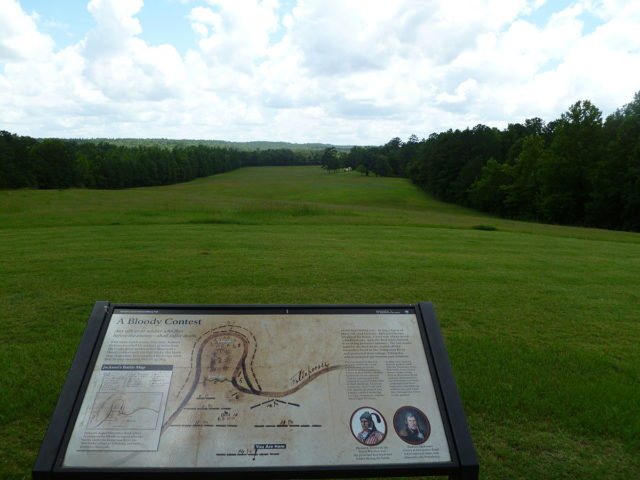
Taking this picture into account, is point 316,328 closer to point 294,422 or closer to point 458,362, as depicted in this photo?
point 294,422

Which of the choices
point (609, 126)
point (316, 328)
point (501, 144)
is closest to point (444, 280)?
point (316, 328)

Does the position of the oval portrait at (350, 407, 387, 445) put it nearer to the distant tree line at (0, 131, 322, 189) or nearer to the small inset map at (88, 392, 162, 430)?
the small inset map at (88, 392, 162, 430)

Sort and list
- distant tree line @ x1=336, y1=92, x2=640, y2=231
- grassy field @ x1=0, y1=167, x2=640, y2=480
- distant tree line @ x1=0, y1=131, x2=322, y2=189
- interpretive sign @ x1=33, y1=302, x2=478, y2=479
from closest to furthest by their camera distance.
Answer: interpretive sign @ x1=33, y1=302, x2=478, y2=479, grassy field @ x1=0, y1=167, x2=640, y2=480, distant tree line @ x1=336, y1=92, x2=640, y2=231, distant tree line @ x1=0, y1=131, x2=322, y2=189

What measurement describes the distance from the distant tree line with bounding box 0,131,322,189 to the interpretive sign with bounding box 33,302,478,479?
64577 millimetres

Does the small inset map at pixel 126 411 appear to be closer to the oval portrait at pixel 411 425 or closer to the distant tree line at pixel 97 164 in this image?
the oval portrait at pixel 411 425

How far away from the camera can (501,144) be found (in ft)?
230

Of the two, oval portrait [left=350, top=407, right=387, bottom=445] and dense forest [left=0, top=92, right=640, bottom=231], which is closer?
oval portrait [left=350, top=407, right=387, bottom=445]

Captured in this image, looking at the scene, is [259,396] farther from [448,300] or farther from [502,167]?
[502,167]

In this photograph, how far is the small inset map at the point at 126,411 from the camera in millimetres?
3150

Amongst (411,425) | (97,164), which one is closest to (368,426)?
(411,425)

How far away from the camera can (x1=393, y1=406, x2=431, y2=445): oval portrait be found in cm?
320

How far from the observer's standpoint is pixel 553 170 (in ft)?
158

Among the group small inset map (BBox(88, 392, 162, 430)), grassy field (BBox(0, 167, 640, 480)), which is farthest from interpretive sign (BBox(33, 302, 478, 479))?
grassy field (BBox(0, 167, 640, 480))

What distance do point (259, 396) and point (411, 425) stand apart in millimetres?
998
